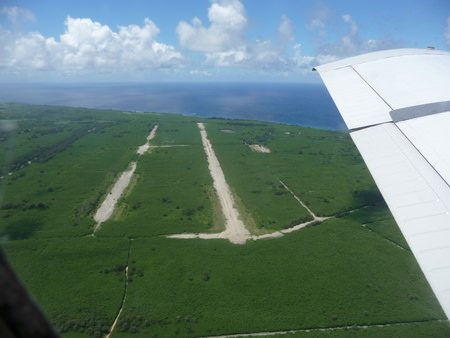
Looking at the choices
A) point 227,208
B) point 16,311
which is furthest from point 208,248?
point 16,311

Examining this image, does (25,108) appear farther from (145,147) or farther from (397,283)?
(397,283)

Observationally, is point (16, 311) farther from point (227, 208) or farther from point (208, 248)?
point (227, 208)

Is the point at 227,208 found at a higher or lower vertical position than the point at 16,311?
lower

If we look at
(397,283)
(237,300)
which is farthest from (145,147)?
(397,283)

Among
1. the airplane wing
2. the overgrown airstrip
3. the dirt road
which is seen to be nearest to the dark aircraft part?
the overgrown airstrip

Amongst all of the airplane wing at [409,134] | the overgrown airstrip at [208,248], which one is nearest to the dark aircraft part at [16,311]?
the overgrown airstrip at [208,248]

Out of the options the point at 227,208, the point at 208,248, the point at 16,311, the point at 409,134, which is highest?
the point at 409,134
